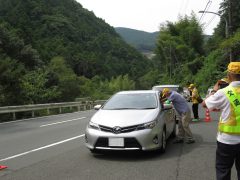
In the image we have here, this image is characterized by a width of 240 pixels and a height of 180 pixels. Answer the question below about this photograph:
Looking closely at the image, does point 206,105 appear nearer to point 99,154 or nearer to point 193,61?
point 99,154

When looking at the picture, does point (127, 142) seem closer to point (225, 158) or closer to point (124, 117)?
point (124, 117)

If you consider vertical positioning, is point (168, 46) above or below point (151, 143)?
above

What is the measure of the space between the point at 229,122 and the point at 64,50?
276 feet

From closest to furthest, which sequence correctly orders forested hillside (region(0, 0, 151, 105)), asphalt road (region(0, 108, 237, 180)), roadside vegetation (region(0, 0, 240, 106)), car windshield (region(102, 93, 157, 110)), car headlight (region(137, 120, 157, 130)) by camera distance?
asphalt road (region(0, 108, 237, 180)) < car headlight (region(137, 120, 157, 130)) < car windshield (region(102, 93, 157, 110)) < roadside vegetation (region(0, 0, 240, 106)) < forested hillside (region(0, 0, 151, 105))

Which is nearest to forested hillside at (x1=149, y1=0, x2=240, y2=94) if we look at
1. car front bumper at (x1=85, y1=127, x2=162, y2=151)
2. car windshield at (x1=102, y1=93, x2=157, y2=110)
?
car windshield at (x1=102, y1=93, x2=157, y2=110)

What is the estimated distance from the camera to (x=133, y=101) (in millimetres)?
9742

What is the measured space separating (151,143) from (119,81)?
83317 millimetres

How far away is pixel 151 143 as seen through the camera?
824cm

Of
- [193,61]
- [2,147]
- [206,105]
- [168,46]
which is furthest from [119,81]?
[206,105]

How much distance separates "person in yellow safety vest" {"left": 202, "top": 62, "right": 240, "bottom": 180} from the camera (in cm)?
455

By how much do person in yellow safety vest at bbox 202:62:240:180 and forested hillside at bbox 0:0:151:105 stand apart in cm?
3136

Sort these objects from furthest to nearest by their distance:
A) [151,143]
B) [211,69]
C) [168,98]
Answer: [211,69], [168,98], [151,143]

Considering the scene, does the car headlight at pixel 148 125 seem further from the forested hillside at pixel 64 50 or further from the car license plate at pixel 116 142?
the forested hillside at pixel 64 50

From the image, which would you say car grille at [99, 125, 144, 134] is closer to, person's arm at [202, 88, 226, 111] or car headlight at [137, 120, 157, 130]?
car headlight at [137, 120, 157, 130]
